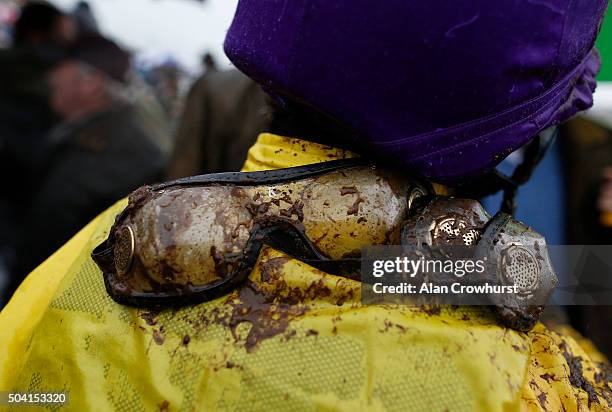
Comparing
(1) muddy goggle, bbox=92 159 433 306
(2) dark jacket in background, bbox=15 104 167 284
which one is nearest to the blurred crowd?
(2) dark jacket in background, bbox=15 104 167 284

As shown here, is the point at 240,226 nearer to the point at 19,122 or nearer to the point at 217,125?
the point at 217,125

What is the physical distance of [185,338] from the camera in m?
0.93

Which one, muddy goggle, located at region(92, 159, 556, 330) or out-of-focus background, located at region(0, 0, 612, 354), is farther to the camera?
out-of-focus background, located at region(0, 0, 612, 354)

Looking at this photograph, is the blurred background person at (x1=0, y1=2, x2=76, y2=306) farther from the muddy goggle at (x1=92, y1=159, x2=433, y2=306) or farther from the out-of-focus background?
the muddy goggle at (x1=92, y1=159, x2=433, y2=306)

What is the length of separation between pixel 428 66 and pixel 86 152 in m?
2.45

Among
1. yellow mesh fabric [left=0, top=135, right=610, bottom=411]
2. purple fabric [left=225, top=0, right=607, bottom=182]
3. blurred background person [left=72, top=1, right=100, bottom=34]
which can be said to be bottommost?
yellow mesh fabric [left=0, top=135, right=610, bottom=411]

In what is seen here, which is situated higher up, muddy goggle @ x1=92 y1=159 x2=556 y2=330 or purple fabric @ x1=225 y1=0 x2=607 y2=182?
purple fabric @ x1=225 y1=0 x2=607 y2=182

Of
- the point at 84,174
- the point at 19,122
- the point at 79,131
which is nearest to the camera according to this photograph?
the point at 84,174

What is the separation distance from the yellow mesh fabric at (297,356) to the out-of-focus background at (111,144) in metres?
1.09

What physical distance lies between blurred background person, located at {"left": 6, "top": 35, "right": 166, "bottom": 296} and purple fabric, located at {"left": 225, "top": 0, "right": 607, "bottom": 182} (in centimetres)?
211

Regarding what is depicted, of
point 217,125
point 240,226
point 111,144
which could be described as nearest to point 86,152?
point 111,144

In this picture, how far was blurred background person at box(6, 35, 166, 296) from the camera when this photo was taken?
2.95 m

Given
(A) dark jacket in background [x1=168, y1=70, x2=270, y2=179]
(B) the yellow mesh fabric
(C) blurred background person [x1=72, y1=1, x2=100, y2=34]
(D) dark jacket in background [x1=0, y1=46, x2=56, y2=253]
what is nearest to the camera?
(B) the yellow mesh fabric

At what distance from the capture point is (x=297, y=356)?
0.88 meters
